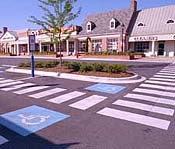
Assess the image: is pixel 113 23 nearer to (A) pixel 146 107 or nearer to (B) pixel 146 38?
(B) pixel 146 38

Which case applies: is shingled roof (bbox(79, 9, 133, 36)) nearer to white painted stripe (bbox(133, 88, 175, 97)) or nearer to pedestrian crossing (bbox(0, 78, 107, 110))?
white painted stripe (bbox(133, 88, 175, 97))

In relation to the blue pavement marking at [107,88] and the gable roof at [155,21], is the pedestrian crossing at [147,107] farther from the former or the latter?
the gable roof at [155,21]

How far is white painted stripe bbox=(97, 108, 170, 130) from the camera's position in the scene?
5.66 m

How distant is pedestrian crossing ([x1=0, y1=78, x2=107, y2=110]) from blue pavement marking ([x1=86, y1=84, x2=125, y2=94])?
958mm

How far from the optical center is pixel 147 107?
707cm

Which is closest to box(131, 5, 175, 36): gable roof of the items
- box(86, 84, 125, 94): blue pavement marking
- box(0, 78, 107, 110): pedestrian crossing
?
box(86, 84, 125, 94): blue pavement marking

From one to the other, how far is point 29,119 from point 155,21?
1289 inches

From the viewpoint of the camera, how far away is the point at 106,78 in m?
12.0

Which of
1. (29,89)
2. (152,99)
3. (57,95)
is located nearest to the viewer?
(152,99)

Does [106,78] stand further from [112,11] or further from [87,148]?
A: [112,11]

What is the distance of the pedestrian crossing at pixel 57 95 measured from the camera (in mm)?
7551

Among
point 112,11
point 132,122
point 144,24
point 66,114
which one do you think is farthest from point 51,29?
point 112,11

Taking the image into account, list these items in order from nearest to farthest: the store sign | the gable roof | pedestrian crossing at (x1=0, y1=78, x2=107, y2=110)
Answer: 1. pedestrian crossing at (x1=0, y1=78, x2=107, y2=110)
2. the store sign
3. the gable roof

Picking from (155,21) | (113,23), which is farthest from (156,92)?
(113,23)
